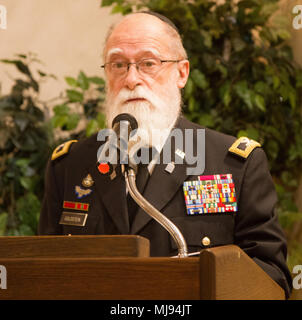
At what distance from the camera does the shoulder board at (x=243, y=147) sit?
74.1 inches

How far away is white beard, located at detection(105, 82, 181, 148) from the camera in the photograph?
6.16 ft

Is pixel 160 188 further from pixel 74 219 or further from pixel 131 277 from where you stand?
pixel 131 277

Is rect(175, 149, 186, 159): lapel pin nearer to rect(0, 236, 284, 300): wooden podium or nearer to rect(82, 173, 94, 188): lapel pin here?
rect(82, 173, 94, 188): lapel pin

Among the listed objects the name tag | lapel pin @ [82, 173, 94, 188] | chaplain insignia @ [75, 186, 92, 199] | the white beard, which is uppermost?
the white beard

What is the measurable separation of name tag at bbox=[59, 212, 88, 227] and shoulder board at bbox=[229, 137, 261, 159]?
0.58m

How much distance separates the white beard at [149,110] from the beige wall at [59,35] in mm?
1267

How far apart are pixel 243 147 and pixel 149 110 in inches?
14.2

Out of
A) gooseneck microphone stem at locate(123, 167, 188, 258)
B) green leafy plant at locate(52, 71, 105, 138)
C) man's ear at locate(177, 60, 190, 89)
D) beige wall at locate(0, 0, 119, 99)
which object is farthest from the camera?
beige wall at locate(0, 0, 119, 99)

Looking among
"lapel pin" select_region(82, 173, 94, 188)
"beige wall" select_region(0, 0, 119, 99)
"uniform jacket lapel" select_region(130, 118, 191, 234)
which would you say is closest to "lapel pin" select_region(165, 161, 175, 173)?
"uniform jacket lapel" select_region(130, 118, 191, 234)

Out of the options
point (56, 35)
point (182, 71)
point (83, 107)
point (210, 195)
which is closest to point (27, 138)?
point (83, 107)

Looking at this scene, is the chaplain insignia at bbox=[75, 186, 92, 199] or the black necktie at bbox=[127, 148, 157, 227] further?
the chaplain insignia at bbox=[75, 186, 92, 199]

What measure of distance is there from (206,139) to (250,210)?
0.36 metres

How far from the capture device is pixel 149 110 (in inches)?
74.5

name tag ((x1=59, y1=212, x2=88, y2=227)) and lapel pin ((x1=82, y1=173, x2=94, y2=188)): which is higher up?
lapel pin ((x1=82, y1=173, x2=94, y2=188))
